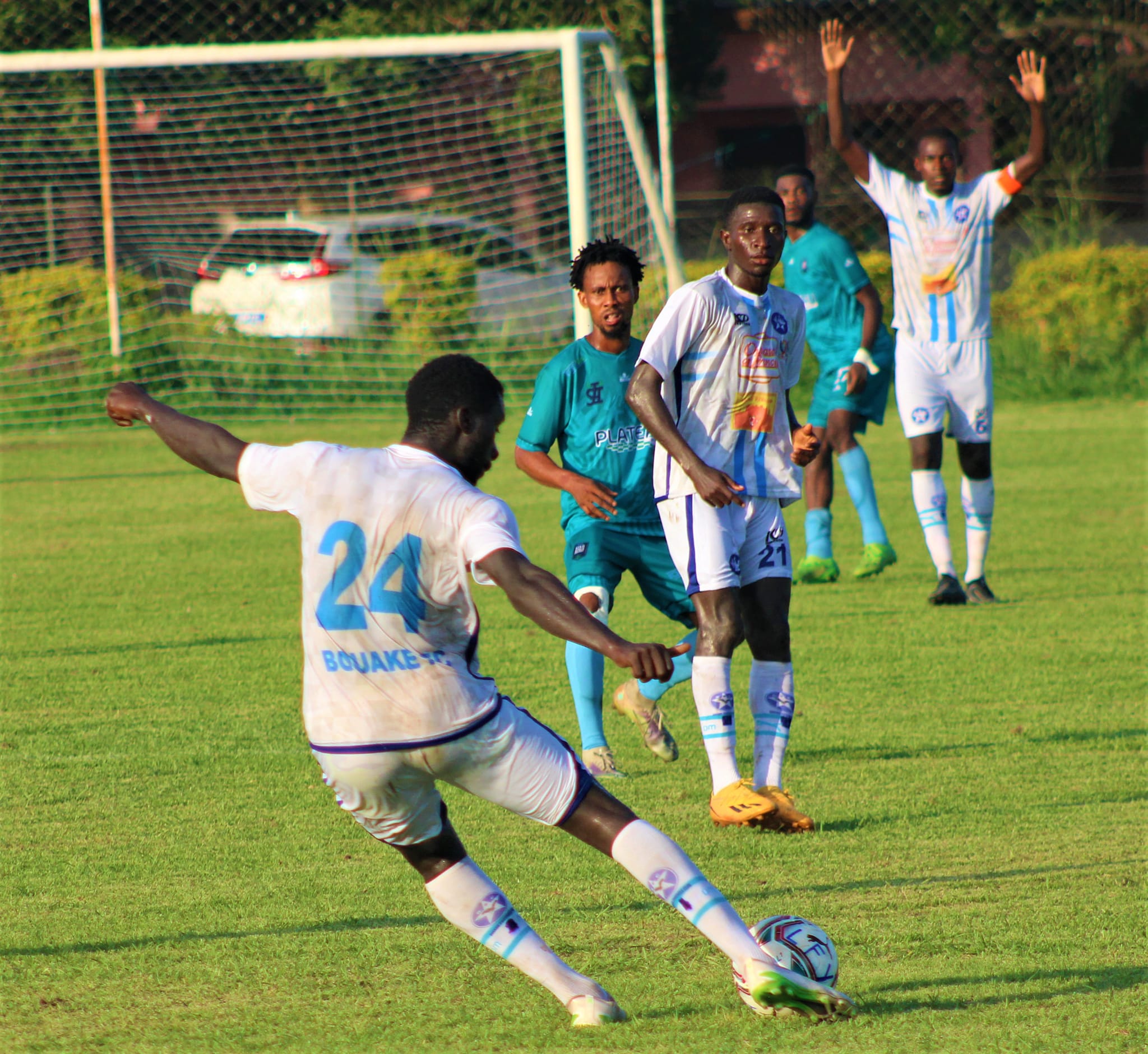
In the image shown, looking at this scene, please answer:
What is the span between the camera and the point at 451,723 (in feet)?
11.8

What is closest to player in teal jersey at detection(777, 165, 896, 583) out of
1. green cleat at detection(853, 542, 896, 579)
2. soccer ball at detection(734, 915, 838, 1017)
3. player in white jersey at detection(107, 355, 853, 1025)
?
green cleat at detection(853, 542, 896, 579)

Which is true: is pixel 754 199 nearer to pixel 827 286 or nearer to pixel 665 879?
pixel 665 879

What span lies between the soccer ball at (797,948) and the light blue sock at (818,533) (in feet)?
21.3

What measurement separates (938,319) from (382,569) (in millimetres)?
6768

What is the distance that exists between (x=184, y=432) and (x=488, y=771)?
107 cm

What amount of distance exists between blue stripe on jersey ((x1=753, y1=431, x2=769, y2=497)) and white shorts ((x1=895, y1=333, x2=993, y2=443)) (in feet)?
13.2

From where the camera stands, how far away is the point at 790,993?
368cm

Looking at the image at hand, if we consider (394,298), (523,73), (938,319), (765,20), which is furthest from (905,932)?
(765,20)

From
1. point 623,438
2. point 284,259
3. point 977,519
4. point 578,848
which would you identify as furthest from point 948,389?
point 284,259

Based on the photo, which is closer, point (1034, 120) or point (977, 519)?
point (1034, 120)

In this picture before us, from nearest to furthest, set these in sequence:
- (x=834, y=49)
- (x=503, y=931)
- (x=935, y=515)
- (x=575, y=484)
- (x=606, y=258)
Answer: (x=503, y=931) < (x=575, y=484) < (x=606, y=258) < (x=834, y=49) < (x=935, y=515)

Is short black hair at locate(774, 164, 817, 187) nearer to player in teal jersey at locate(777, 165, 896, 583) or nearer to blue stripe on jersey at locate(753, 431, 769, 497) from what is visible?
player in teal jersey at locate(777, 165, 896, 583)

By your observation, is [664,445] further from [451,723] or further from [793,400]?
[793,400]

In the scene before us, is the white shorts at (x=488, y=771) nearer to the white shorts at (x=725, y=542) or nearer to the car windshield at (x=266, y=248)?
the white shorts at (x=725, y=542)
